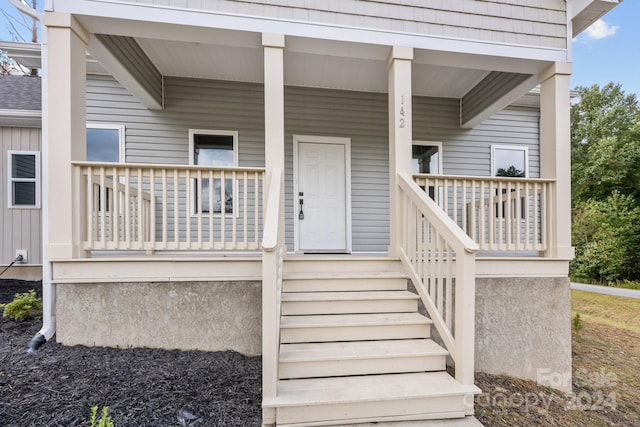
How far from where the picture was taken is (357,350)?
248 cm

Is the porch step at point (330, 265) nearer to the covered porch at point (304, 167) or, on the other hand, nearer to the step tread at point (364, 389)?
the covered porch at point (304, 167)

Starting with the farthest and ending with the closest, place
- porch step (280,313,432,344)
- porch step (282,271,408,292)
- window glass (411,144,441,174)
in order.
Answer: window glass (411,144,441,174)
porch step (282,271,408,292)
porch step (280,313,432,344)

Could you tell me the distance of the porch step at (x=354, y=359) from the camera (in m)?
2.33

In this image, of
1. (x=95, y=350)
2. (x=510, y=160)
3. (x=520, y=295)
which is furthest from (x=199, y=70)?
(x=510, y=160)

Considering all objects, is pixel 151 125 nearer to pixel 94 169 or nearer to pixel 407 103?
pixel 94 169

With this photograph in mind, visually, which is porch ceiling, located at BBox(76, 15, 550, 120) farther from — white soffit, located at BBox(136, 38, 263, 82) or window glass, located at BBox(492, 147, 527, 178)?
window glass, located at BBox(492, 147, 527, 178)

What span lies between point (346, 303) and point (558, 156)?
303 centimetres

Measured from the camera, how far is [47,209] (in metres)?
2.87

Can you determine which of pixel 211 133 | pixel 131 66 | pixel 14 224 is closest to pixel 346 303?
pixel 211 133

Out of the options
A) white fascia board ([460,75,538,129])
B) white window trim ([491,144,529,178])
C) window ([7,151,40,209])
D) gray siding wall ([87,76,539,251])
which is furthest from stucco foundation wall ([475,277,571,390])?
window ([7,151,40,209])

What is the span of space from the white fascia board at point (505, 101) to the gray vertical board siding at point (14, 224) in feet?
25.5

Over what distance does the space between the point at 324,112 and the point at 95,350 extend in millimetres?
4435

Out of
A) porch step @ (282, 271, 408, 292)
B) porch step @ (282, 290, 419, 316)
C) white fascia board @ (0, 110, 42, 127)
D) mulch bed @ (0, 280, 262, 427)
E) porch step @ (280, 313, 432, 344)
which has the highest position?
white fascia board @ (0, 110, 42, 127)

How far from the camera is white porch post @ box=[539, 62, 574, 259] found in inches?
141
